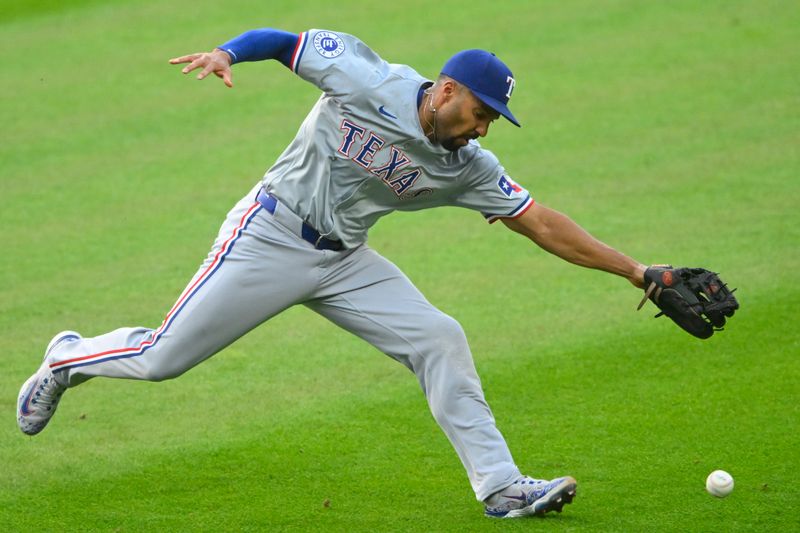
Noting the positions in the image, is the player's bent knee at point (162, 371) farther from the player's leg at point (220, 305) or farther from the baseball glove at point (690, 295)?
the baseball glove at point (690, 295)

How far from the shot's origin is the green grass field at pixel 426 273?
6238mm

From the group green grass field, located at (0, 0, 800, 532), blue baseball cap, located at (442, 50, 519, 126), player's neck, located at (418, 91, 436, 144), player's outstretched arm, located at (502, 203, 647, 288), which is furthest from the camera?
green grass field, located at (0, 0, 800, 532)

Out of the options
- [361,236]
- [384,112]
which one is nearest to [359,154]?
[384,112]

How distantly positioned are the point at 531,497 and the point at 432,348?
848 millimetres

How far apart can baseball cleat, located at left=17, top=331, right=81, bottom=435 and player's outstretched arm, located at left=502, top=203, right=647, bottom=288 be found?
2.34m

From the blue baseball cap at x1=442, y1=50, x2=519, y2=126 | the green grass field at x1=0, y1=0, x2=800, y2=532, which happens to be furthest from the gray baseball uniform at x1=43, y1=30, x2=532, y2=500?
the green grass field at x1=0, y1=0, x2=800, y2=532

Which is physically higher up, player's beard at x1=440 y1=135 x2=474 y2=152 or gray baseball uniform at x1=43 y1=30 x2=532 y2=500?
player's beard at x1=440 y1=135 x2=474 y2=152

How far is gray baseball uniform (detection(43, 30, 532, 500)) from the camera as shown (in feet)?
18.8

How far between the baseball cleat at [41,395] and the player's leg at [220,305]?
4.3 inches

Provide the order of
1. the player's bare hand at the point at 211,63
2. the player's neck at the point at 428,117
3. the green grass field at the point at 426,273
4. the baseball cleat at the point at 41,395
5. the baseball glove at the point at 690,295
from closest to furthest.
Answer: the player's bare hand at the point at 211,63 < the player's neck at the point at 428,117 < the baseball glove at the point at 690,295 < the baseball cleat at the point at 41,395 < the green grass field at the point at 426,273

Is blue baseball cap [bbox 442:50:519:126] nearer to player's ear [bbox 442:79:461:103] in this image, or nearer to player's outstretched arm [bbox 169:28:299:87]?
player's ear [bbox 442:79:461:103]

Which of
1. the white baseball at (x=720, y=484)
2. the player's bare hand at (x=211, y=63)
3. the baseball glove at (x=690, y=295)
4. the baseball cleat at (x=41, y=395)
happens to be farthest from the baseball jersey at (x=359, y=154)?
the white baseball at (x=720, y=484)

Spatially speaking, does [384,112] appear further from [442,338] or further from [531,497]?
[531,497]

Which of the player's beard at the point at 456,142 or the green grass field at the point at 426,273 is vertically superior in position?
the player's beard at the point at 456,142
